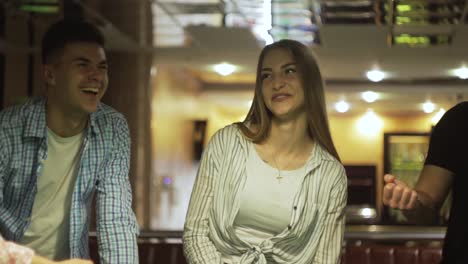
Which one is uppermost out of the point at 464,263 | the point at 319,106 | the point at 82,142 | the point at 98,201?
the point at 319,106

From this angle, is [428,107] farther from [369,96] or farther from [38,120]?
[38,120]

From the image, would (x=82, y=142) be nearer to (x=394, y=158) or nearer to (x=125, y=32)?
(x=125, y=32)

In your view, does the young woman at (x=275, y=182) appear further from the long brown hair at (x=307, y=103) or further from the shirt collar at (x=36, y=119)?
the shirt collar at (x=36, y=119)

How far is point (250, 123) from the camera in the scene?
2658 millimetres

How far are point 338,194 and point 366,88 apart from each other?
21.8ft

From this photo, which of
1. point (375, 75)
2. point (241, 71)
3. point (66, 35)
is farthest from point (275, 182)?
point (375, 75)

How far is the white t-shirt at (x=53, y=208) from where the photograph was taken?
228 centimetres

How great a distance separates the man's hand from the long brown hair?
0.55m

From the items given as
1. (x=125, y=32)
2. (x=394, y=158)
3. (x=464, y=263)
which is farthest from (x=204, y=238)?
(x=394, y=158)

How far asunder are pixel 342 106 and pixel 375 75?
1.60 m

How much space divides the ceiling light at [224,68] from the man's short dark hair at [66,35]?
5.69m

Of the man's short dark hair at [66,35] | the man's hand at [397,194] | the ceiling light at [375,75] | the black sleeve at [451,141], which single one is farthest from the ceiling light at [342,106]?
the man's hand at [397,194]

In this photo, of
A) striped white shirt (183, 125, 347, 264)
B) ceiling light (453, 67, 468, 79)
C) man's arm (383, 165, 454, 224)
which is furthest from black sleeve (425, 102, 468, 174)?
ceiling light (453, 67, 468, 79)

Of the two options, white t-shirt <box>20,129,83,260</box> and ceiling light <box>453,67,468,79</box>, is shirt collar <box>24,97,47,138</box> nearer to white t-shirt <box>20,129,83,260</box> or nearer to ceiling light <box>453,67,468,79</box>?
white t-shirt <box>20,129,83,260</box>
